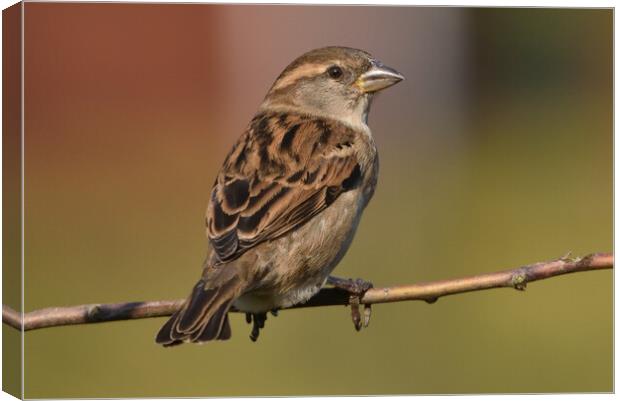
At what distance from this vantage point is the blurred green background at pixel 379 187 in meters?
6.05

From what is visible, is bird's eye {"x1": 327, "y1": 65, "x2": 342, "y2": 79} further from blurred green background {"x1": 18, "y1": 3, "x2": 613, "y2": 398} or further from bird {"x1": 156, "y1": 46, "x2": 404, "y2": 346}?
blurred green background {"x1": 18, "y1": 3, "x2": 613, "y2": 398}

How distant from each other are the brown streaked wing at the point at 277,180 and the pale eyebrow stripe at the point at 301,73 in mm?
250

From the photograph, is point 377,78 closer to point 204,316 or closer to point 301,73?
point 301,73

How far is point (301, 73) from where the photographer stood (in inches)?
252

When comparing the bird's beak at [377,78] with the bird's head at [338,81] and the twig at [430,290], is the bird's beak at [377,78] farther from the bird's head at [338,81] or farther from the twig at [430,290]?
the twig at [430,290]

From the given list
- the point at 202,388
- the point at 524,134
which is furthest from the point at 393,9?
the point at 202,388

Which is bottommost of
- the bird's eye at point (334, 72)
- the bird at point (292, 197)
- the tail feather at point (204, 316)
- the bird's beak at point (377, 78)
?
the tail feather at point (204, 316)

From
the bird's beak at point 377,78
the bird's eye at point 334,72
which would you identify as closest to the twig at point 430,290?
the bird's beak at point 377,78

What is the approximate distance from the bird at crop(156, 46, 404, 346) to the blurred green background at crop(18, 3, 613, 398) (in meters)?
0.22

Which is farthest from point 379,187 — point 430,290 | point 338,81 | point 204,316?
point 204,316

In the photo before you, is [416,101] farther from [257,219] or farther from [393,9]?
[257,219]

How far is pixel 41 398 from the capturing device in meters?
5.83

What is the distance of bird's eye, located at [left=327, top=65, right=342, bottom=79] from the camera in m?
6.29

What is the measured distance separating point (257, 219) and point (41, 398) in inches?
54.1
